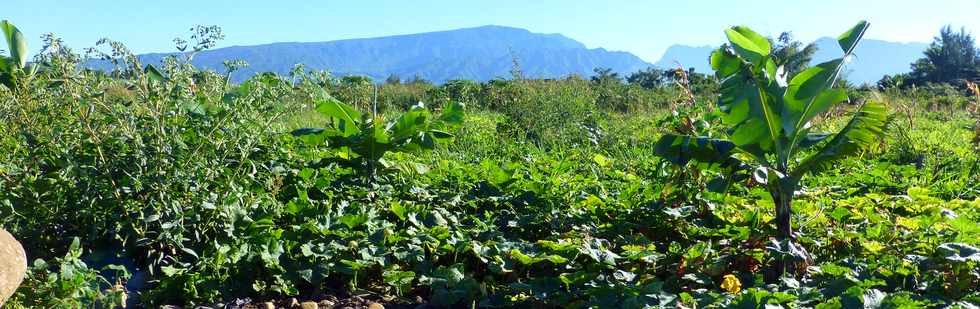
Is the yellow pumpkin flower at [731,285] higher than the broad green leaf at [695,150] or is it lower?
lower

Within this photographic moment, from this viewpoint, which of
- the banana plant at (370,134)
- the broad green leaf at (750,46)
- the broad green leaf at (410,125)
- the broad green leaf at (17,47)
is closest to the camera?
the broad green leaf at (17,47)

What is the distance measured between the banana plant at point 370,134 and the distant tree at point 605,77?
14070 mm

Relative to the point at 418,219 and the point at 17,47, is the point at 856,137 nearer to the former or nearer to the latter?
the point at 418,219

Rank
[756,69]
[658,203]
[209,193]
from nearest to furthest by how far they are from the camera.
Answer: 1. [209,193]
2. [756,69]
3. [658,203]

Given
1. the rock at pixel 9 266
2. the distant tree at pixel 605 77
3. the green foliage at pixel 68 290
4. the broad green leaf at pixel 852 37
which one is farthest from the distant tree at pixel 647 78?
the rock at pixel 9 266

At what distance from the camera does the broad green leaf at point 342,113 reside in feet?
16.5

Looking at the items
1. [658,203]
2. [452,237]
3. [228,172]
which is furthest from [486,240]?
[228,172]

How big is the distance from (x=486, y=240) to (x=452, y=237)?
0.81 feet

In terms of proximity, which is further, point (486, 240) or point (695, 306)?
point (486, 240)

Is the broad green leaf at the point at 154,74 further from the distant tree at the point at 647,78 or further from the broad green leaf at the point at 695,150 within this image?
the distant tree at the point at 647,78

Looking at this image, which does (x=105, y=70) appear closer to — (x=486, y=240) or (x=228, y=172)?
(x=228, y=172)

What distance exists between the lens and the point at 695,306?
2.92 m

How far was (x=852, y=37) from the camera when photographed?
4027 millimetres

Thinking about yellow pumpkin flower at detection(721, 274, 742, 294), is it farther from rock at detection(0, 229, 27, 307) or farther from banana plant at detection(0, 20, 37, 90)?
banana plant at detection(0, 20, 37, 90)
